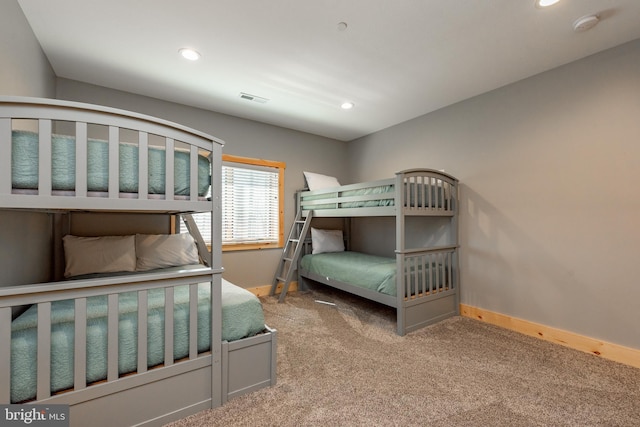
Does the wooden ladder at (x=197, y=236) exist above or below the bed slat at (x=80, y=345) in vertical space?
above

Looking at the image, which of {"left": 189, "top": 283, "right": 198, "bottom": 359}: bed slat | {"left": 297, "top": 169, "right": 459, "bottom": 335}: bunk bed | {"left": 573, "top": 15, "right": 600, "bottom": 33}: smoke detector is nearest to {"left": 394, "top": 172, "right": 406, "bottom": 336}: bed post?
{"left": 297, "top": 169, "right": 459, "bottom": 335}: bunk bed

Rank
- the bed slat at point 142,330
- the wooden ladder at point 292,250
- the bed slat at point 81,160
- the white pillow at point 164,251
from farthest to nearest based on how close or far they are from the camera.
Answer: the wooden ladder at point 292,250 < the white pillow at point 164,251 < the bed slat at point 142,330 < the bed slat at point 81,160

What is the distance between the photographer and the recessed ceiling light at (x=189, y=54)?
210 centimetres

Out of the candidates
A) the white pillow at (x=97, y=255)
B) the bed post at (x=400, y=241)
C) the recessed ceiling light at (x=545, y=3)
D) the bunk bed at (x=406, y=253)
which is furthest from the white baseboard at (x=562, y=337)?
the white pillow at (x=97, y=255)

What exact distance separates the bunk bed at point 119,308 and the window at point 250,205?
1.79 m

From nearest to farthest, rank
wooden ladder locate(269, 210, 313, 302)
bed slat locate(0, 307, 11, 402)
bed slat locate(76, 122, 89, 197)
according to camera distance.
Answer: bed slat locate(0, 307, 11, 402)
bed slat locate(76, 122, 89, 197)
wooden ladder locate(269, 210, 313, 302)

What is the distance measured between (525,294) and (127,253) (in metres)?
3.66

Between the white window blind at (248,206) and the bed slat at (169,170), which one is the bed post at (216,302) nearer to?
the bed slat at (169,170)

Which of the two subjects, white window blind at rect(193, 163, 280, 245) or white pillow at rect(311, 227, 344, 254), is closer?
Answer: white window blind at rect(193, 163, 280, 245)

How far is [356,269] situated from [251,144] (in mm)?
2115

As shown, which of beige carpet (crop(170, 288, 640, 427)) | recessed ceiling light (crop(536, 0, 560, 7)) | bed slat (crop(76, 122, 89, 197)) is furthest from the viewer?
recessed ceiling light (crop(536, 0, 560, 7))

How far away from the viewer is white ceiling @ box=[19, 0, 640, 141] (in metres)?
1.68

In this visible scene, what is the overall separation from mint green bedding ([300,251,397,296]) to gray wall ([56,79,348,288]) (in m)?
0.63

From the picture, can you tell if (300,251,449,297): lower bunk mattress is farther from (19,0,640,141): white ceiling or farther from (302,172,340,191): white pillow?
(19,0,640,141): white ceiling
